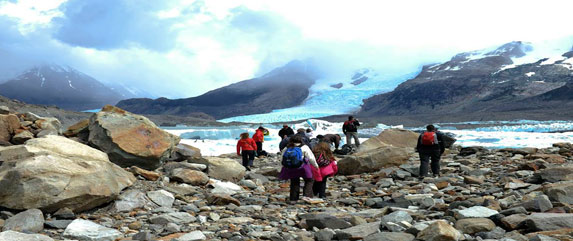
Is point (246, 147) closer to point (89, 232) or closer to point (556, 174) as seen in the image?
point (556, 174)

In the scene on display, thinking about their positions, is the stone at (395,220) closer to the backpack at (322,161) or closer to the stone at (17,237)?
the backpack at (322,161)

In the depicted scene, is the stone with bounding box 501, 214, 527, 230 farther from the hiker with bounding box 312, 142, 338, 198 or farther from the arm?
the hiker with bounding box 312, 142, 338, 198

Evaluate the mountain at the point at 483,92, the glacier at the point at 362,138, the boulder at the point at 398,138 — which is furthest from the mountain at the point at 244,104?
the boulder at the point at 398,138

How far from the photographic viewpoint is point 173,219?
5.86m

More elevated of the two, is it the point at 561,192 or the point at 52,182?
the point at 52,182

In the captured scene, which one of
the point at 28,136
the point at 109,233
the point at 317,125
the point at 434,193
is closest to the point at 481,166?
the point at 434,193

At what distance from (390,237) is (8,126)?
31.6 ft

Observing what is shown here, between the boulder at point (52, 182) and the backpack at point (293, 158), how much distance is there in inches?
104

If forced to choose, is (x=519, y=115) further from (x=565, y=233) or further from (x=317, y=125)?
(x=565, y=233)

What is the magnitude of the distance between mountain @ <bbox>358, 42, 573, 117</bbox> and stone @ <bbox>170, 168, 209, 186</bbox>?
10972 cm

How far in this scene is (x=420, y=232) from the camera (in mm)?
4547

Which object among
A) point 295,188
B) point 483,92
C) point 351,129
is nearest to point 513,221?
point 295,188

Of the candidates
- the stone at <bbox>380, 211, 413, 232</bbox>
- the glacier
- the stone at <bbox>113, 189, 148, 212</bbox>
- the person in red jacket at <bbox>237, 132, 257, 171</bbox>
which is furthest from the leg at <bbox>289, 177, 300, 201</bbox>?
the glacier

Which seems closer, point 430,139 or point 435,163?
point 430,139
